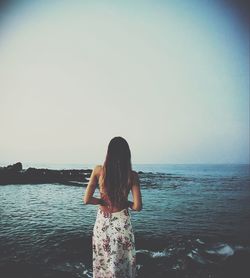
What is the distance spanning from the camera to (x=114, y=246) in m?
2.99

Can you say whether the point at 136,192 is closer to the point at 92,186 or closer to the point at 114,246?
the point at 92,186

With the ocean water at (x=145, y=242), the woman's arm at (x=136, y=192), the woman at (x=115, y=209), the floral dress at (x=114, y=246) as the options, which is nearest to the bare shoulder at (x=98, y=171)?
the woman at (x=115, y=209)

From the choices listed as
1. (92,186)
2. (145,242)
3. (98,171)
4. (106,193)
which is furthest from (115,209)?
(145,242)

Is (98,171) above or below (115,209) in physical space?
above

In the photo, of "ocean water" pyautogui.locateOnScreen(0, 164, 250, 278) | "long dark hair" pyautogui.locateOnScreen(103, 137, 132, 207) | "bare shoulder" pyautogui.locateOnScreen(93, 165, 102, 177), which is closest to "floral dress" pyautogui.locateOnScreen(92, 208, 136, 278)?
"long dark hair" pyautogui.locateOnScreen(103, 137, 132, 207)

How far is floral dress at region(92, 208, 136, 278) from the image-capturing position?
2.95m

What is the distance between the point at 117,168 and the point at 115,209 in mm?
606

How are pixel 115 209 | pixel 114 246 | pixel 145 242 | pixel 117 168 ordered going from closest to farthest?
pixel 117 168
pixel 115 209
pixel 114 246
pixel 145 242

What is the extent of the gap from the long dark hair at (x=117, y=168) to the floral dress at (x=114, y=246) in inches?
16.9

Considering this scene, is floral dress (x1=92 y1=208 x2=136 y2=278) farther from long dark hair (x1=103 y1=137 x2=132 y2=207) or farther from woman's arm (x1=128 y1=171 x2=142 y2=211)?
long dark hair (x1=103 y1=137 x2=132 y2=207)

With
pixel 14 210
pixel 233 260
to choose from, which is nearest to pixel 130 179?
pixel 233 260

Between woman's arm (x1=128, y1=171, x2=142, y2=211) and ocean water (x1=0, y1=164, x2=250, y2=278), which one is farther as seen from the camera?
ocean water (x1=0, y1=164, x2=250, y2=278)

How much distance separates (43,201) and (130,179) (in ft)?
48.4

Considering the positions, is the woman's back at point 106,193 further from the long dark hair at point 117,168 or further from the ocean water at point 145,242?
the ocean water at point 145,242
